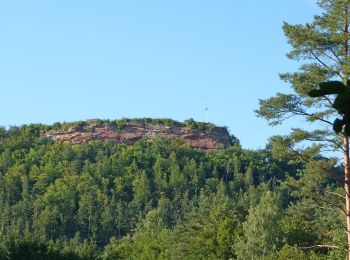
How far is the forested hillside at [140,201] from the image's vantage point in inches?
2096

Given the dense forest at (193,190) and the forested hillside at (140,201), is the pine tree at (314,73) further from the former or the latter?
the forested hillside at (140,201)

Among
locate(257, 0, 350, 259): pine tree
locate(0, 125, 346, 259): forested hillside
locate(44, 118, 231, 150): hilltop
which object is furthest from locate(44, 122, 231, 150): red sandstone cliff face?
locate(257, 0, 350, 259): pine tree

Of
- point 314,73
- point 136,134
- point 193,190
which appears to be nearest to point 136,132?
point 136,134

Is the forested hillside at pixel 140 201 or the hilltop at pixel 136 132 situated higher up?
the hilltop at pixel 136 132

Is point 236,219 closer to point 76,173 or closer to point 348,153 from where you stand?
point 348,153

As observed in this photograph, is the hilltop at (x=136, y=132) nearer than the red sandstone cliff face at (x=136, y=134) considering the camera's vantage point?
No

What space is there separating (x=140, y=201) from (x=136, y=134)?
38.1m

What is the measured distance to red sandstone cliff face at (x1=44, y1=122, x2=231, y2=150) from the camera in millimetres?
159875

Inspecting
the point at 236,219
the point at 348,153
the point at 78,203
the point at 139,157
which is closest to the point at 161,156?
the point at 139,157

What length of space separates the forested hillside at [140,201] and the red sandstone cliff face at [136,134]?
10.5 feet

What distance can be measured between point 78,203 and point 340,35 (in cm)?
10900

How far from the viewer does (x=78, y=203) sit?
417ft

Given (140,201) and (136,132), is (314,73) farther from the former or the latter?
(136,132)

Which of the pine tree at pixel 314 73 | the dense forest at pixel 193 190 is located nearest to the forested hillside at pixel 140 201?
the dense forest at pixel 193 190
